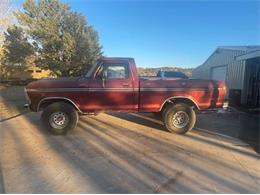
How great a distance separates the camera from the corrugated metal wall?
15.8m

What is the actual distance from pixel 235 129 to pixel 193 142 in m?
2.32

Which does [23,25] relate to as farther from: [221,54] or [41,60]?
[221,54]

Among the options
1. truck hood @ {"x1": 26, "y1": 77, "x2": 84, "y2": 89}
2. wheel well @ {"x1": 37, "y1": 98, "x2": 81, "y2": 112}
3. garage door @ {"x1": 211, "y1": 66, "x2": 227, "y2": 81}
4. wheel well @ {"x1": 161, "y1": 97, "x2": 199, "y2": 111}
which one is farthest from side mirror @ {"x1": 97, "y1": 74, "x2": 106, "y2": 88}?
garage door @ {"x1": 211, "y1": 66, "x2": 227, "y2": 81}

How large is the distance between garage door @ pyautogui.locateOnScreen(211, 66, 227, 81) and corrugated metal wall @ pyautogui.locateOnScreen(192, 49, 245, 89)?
0.33 meters

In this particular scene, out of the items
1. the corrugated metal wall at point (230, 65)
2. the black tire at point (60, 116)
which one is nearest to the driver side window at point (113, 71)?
the black tire at point (60, 116)

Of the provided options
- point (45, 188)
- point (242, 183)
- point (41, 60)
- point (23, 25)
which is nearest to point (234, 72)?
point (242, 183)

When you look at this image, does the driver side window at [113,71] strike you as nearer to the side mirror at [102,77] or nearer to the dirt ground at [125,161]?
the side mirror at [102,77]

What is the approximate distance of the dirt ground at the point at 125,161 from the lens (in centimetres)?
386

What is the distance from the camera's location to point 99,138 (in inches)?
257

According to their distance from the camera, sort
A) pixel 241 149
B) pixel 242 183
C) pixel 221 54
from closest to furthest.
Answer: pixel 242 183 → pixel 241 149 → pixel 221 54

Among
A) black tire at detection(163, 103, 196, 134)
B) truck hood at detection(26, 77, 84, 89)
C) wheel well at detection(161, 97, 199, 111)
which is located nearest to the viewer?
truck hood at detection(26, 77, 84, 89)

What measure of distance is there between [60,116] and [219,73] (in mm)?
16092

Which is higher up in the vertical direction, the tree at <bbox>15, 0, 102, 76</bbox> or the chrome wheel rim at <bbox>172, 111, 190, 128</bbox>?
the tree at <bbox>15, 0, 102, 76</bbox>

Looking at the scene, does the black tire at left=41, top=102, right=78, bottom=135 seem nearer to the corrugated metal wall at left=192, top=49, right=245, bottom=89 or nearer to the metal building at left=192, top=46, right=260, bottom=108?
the metal building at left=192, top=46, right=260, bottom=108
